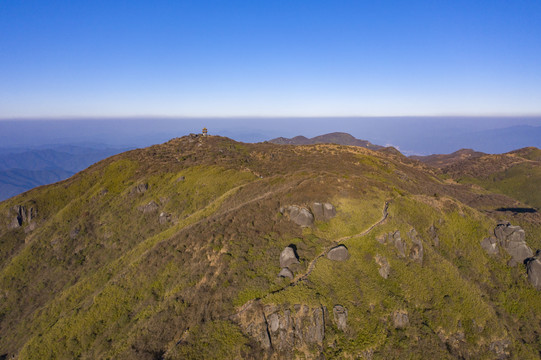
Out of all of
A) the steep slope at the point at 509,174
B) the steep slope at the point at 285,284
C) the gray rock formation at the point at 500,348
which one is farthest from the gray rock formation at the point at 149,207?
the steep slope at the point at 509,174

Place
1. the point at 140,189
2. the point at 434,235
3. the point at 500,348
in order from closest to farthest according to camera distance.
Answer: the point at 500,348
the point at 434,235
the point at 140,189

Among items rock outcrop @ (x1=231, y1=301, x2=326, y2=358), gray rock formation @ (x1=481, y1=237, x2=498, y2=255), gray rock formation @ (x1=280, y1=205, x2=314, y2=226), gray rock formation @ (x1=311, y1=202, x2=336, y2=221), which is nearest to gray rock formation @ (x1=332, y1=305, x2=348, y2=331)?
rock outcrop @ (x1=231, y1=301, x2=326, y2=358)

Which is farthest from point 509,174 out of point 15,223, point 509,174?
point 15,223

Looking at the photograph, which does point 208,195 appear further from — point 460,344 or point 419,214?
point 460,344

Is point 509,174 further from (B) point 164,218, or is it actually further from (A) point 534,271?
(B) point 164,218

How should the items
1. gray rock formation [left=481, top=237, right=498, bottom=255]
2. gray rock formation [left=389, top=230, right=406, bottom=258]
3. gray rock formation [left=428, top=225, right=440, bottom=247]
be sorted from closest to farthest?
gray rock formation [left=389, top=230, right=406, bottom=258]
gray rock formation [left=428, top=225, right=440, bottom=247]
gray rock formation [left=481, top=237, right=498, bottom=255]

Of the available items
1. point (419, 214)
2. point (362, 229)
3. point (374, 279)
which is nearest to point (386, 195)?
point (419, 214)

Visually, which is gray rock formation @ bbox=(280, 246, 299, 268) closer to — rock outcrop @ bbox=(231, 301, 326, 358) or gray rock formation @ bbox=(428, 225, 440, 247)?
rock outcrop @ bbox=(231, 301, 326, 358)
